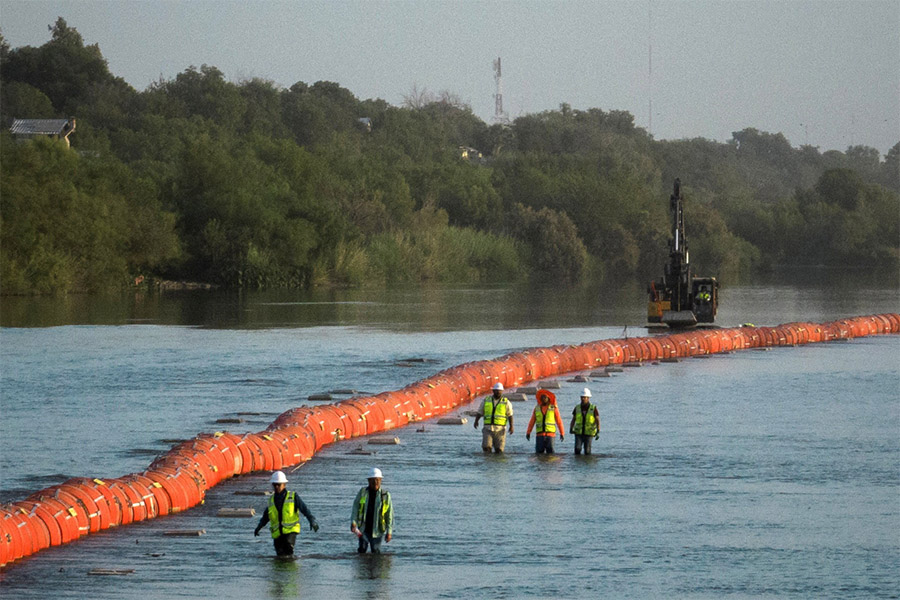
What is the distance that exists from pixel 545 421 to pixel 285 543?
32.8 ft

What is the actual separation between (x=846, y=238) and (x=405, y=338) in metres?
129

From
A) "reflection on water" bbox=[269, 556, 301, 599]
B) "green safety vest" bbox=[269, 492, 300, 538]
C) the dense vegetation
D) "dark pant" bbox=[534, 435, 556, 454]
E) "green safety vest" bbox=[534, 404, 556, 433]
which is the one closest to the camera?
"reflection on water" bbox=[269, 556, 301, 599]

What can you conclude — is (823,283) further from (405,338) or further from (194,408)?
(194,408)

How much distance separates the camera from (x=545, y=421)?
1163 inches

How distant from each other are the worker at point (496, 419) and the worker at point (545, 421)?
565 mm

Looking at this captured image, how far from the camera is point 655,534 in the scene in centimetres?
2283

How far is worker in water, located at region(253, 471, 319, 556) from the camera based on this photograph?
65.0 feet

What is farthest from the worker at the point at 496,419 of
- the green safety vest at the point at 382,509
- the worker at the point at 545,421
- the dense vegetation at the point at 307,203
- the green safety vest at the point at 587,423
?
the dense vegetation at the point at 307,203

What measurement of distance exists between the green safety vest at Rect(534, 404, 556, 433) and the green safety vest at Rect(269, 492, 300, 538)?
9873 mm

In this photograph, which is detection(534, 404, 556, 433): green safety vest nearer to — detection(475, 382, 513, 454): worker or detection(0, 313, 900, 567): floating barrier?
detection(475, 382, 513, 454): worker

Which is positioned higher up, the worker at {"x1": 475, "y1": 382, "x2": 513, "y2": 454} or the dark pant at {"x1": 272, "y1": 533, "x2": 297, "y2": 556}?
the worker at {"x1": 475, "y1": 382, "x2": 513, "y2": 454}

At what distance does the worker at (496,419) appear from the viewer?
29141 mm

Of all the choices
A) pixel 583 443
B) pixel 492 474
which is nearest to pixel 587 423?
pixel 583 443

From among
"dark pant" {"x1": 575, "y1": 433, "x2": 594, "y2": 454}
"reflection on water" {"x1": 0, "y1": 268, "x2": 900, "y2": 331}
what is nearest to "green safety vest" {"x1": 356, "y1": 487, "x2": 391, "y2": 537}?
"dark pant" {"x1": 575, "y1": 433, "x2": 594, "y2": 454}
